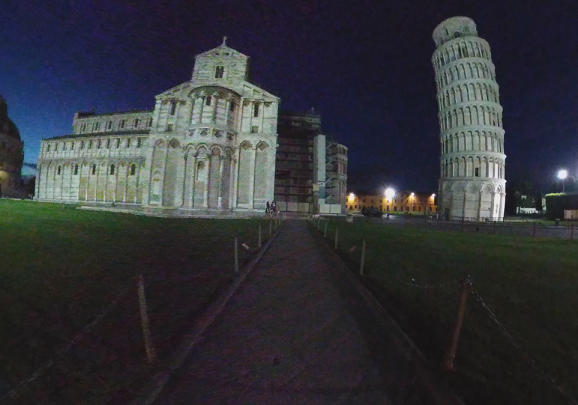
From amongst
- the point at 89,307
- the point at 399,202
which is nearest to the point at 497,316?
the point at 89,307

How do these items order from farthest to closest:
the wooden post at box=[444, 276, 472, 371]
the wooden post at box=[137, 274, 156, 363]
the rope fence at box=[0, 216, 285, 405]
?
the wooden post at box=[137, 274, 156, 363] < the wooden post at box=[444, 276, 472, 371] < the rope fence at box=[0, 216, 285, 405]

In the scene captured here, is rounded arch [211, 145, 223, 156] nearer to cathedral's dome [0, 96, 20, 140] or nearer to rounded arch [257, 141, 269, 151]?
rounded arch [257, 141, 269, 151]

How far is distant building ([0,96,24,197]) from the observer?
249 ft

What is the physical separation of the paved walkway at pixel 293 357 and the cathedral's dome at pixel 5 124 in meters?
109

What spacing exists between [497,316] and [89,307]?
8.72 meters

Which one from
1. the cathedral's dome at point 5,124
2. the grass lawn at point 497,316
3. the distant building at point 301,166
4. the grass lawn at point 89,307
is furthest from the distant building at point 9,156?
the grass lawn at point 497,316

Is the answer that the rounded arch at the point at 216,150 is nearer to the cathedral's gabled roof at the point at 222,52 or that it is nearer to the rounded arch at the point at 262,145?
the rounded arch at the point at 262,145

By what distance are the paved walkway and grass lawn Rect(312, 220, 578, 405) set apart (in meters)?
0.82

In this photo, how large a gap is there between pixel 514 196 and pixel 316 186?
72252 millimetres

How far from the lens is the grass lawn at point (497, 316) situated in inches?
147

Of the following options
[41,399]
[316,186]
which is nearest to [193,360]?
[41,399]

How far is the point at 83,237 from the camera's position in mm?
13211

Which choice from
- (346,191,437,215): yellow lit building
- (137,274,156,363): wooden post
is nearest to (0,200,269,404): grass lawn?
(137,274,156,363): wooden post

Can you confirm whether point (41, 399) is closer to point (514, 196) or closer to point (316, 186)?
point (316, 186)
